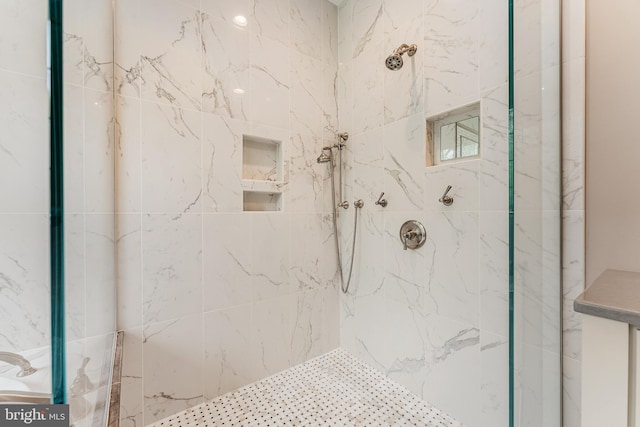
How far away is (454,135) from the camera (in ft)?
4.47

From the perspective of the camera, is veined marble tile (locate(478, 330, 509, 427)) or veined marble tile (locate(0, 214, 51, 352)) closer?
veined marble tile (locate(0, 214, 51, 352))

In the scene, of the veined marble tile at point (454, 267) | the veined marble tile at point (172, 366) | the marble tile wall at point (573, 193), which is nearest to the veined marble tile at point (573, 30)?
the marble tile wall at point (573, 193)

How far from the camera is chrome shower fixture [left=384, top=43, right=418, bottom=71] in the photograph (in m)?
1.38

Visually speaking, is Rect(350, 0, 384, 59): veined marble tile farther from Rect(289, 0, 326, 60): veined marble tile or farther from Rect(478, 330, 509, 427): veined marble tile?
Rect(478, 330, 509, 427): veined marble tile

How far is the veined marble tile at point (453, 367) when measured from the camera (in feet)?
4.10

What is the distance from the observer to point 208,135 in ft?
4.75

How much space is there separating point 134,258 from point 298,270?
93 cm

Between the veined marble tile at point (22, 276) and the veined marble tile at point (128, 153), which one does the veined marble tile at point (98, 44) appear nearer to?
the veined marble tile at point (128, 153)

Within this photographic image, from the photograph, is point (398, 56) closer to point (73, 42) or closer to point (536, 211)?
point (536, 211)

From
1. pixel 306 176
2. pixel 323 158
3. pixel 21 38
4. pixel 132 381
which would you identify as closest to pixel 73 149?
pixel 21 38

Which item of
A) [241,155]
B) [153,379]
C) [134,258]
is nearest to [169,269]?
[134,258]

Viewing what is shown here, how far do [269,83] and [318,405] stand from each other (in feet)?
6.16

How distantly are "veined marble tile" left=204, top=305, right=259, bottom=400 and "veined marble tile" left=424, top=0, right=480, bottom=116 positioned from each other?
1580 mm

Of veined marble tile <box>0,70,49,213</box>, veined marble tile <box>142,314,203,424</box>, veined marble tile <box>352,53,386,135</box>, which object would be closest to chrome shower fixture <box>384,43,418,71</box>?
veined marble tile <box>352,53,386,135</box>
